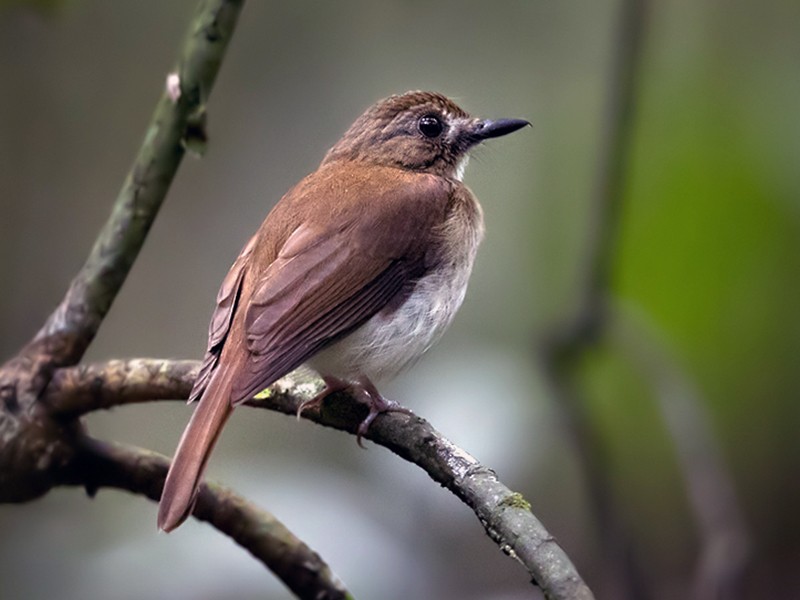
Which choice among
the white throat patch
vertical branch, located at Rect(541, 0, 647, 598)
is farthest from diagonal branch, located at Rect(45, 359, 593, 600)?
the white throat patch

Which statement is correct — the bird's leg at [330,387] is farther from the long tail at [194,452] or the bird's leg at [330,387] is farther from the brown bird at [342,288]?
the long tail at [194,452]

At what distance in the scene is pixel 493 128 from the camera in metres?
3.53

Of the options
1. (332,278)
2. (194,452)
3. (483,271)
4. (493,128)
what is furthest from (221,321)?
(493,128)

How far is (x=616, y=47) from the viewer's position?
119 inches

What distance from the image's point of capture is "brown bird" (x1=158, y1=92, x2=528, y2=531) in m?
2.58

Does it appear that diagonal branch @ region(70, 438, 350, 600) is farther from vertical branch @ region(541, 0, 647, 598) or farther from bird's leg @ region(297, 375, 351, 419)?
vertical branch @ region(541, 0, 647, 598)

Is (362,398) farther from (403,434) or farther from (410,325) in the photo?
(403,434)

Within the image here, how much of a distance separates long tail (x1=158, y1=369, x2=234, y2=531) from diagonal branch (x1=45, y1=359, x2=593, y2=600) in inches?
8.3

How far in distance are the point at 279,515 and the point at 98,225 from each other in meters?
2.21

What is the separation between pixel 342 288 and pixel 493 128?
0.95m

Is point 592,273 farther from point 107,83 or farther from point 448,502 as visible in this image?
point 107,83

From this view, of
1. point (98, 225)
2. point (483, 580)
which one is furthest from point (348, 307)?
point (98, 225)

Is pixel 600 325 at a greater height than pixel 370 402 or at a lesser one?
greater

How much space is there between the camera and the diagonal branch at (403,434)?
1856mm
